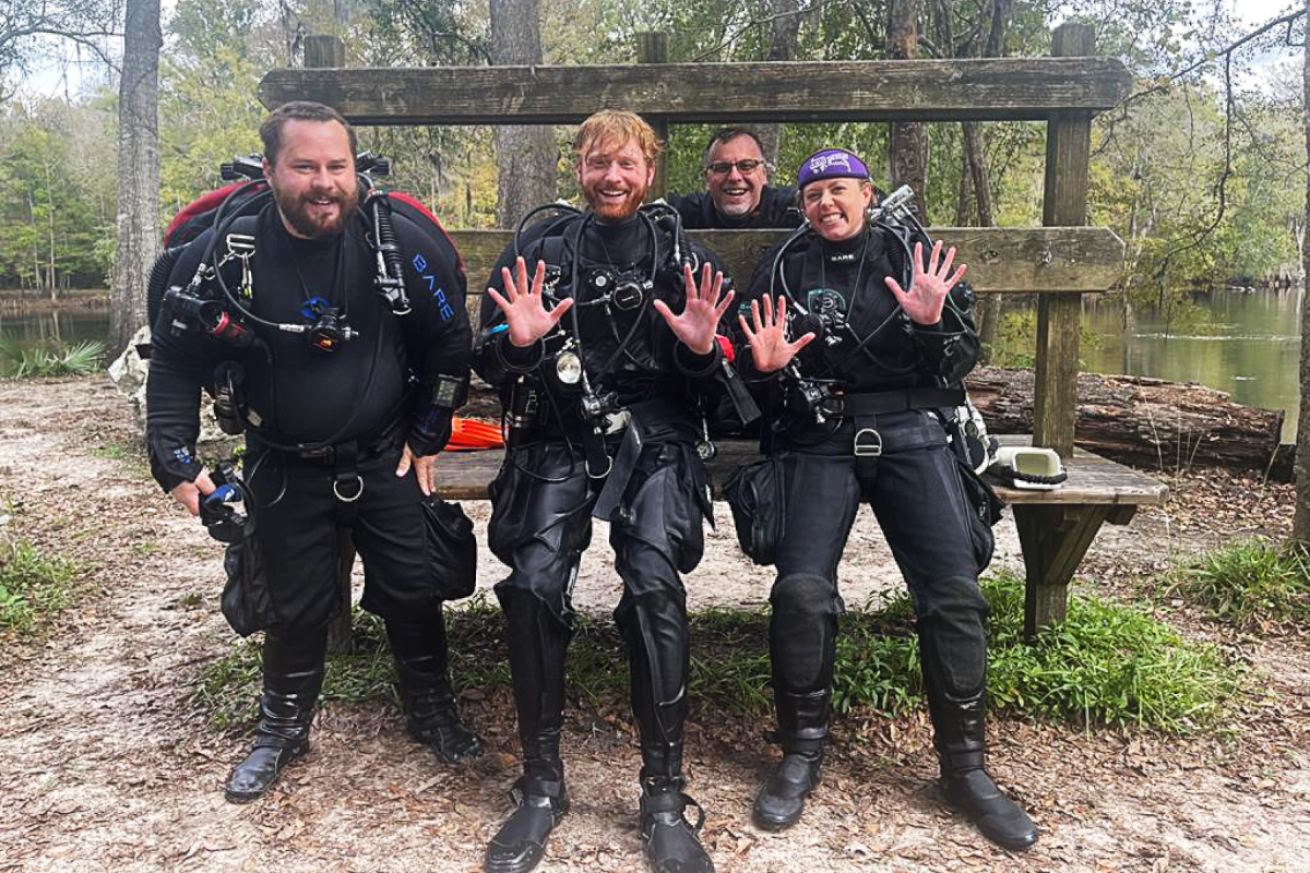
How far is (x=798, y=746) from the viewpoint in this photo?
10.7ft

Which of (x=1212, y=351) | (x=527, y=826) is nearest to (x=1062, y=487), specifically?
(x=527, y=826)

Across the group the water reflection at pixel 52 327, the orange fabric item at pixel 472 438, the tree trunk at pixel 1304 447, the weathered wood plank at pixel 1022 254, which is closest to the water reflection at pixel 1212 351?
the tree trunk at pixel 1304 447

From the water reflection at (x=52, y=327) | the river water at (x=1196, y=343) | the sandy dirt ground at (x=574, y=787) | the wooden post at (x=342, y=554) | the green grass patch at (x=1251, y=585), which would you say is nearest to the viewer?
the sandy dirt ground at (x=574, y=787)

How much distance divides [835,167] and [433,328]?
1.54 m

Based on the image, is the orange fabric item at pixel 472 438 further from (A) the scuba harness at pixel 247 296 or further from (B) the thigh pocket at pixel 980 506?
(B) the thigh pocket at pixel 980 506

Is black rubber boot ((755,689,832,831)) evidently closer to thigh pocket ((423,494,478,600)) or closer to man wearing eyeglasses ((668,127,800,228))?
thigh pocket ((423,494,478,600))

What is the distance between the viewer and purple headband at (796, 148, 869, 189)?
11.1 feet

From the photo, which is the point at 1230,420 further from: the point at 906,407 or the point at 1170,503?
the point at 906,407

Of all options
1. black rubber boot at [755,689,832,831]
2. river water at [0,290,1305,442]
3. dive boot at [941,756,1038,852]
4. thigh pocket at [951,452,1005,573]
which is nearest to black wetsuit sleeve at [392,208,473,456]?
black rubber boot at [755,689,832,831]

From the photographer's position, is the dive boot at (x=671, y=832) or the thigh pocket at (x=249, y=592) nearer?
the dive boot at (x=671, y=832)

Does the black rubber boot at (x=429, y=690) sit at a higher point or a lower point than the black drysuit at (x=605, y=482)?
lower

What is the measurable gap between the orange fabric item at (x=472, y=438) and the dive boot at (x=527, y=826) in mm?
1781

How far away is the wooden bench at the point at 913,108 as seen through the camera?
395 cm

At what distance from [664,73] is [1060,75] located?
5.39 feet
